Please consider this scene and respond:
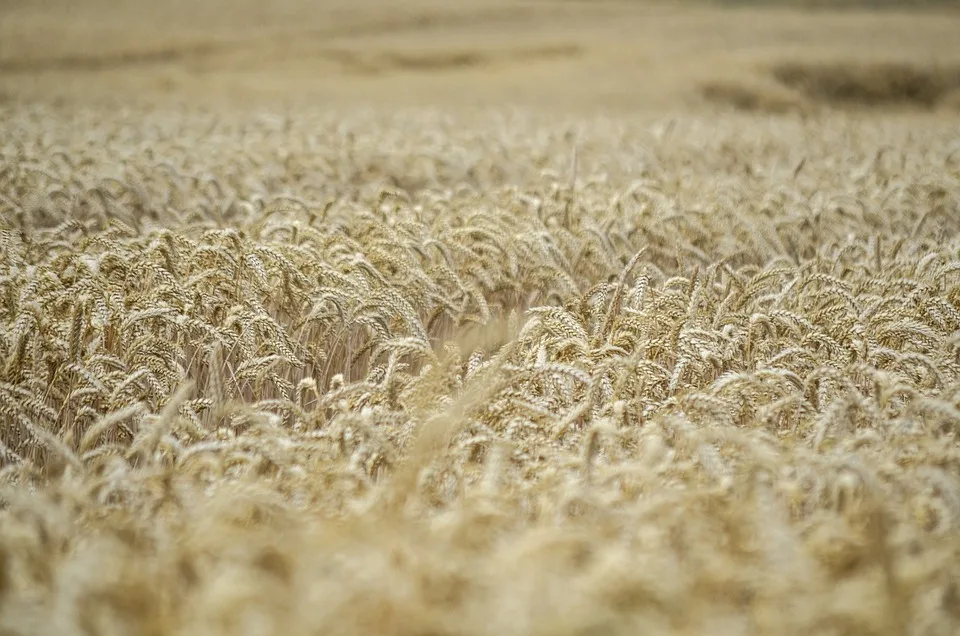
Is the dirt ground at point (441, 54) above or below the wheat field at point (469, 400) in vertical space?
above

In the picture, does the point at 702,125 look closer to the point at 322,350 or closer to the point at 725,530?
the point at 322,350

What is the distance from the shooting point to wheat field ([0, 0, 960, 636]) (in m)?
1.45

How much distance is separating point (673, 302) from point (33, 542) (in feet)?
8.03

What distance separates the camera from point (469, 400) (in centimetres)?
190

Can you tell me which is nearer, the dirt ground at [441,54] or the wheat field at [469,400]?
the wheat field at [469,400]

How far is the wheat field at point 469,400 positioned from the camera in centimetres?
145

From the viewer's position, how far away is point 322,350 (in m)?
3.43

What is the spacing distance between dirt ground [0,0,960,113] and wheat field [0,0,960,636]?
12134 millimetres

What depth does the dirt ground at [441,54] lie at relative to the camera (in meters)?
19.8

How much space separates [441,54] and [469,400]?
24.6 meters

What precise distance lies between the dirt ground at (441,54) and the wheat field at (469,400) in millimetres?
12134

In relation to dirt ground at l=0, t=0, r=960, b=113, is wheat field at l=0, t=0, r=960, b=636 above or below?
below

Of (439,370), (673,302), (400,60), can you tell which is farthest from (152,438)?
(400,60)

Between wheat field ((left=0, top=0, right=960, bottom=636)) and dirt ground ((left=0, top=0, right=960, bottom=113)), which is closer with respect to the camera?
wheat field ((left=0, top=0, right=960, bottom=636))
